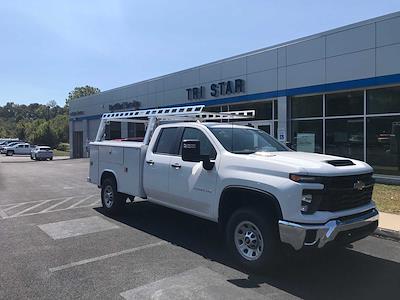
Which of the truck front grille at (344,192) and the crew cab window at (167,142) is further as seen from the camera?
the crew cab window at (167,142)

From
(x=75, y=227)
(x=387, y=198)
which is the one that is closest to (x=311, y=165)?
(x=75, y=227)

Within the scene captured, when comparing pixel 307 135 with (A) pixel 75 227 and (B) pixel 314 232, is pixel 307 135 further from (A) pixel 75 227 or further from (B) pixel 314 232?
(B) pixel 314 232

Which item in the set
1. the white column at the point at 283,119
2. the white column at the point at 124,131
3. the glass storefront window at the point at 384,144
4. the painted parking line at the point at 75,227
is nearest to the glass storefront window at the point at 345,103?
the glass storefront window at the point at 384,144

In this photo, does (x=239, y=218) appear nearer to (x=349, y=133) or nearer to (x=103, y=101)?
(x=349, y=133)

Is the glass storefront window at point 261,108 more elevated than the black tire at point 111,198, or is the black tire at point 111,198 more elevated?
the glass storefront window at point 261,108

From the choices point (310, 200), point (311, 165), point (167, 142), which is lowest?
point (310, 200)

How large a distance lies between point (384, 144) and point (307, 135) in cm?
369

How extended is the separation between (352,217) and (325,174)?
0.77 meters

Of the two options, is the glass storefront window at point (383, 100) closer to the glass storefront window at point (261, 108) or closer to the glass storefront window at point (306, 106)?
the glass storefront window at point (306, 106)

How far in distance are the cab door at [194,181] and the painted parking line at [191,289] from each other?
4.32ft

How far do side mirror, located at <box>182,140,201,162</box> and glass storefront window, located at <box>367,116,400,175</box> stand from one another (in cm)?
1117

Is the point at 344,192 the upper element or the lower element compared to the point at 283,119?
lower

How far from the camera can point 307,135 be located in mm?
18312

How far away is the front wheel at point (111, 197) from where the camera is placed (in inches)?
354
